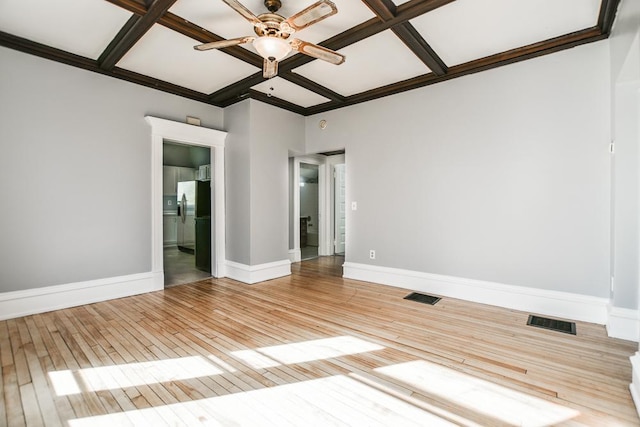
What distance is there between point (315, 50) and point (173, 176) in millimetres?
7135

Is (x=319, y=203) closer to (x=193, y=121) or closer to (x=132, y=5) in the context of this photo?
(x=193, y=121)

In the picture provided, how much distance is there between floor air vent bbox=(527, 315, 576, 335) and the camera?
8.83 ft

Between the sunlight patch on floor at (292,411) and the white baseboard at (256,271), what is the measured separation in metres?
2.65

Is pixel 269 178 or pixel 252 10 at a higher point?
pixel 252 10

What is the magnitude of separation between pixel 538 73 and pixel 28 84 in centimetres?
537

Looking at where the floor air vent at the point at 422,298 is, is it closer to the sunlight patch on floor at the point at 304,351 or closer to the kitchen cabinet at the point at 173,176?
the sunlight patch on floor at the point at 304,351

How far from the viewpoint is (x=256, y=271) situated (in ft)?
14.5

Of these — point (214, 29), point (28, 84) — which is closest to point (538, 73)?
point (214, 29)

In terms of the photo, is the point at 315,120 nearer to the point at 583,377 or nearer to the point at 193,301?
the point at 193,301

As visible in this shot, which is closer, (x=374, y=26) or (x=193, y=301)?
(x=374, y=26)

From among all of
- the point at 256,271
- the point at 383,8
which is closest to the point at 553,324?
the point at 383,8

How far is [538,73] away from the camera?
10.1ft

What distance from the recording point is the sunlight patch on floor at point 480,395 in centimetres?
160

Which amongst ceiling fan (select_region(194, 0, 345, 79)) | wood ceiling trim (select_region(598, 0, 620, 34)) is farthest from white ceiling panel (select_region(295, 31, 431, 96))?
wood ceiling trim (select_region(598, 0, 620, 34))
